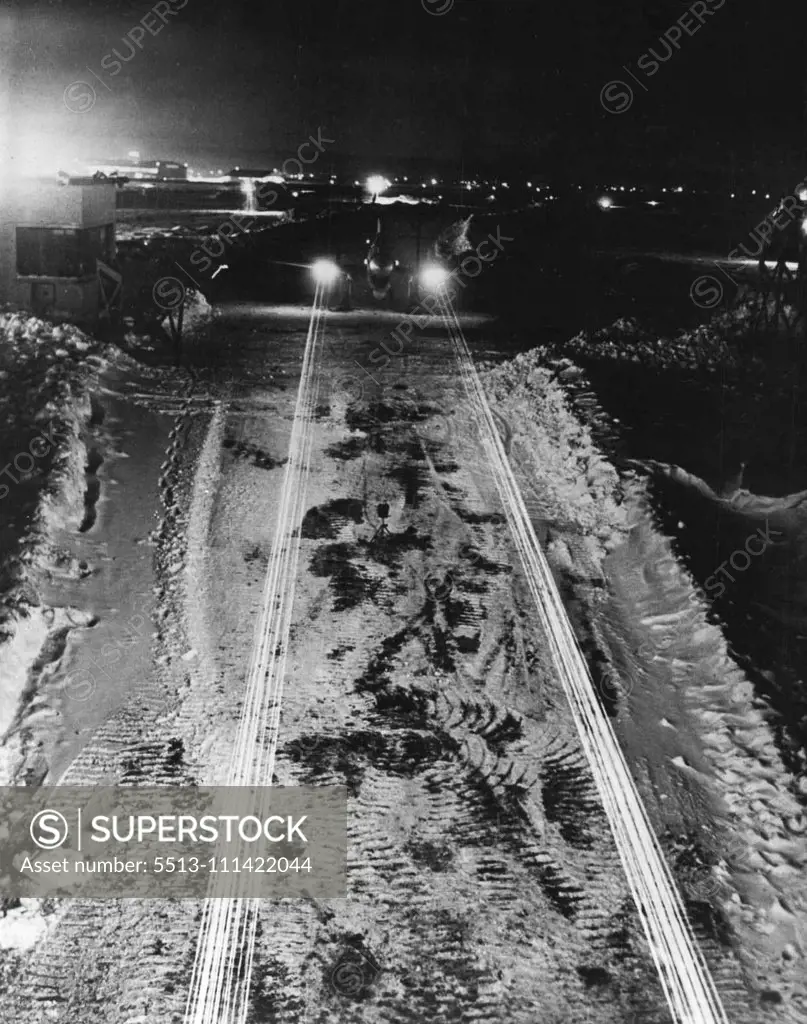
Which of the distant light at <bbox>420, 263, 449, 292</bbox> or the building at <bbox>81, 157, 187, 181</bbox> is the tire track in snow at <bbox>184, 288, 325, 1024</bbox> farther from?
the building at <bbox>81, 157, 187, 181</bbox>

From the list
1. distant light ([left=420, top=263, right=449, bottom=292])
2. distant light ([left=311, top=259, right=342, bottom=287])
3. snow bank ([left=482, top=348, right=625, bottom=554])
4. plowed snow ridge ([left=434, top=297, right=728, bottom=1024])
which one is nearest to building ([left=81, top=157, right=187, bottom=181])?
distant light ([left=311, top=259, right=342, bottom=287])

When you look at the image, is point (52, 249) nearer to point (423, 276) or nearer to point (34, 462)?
point (34, 462)

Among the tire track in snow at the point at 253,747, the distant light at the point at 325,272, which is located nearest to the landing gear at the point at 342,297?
the distant light at the point at 325,272

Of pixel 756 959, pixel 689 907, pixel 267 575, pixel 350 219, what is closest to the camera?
pixel 756 959

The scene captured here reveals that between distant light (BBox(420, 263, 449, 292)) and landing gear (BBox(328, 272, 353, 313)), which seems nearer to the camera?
landing gear (BBox(328, 272, 353, 313))

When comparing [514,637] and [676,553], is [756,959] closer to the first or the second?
[514,637]

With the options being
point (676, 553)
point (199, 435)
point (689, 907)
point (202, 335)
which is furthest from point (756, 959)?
point (202, 335)
